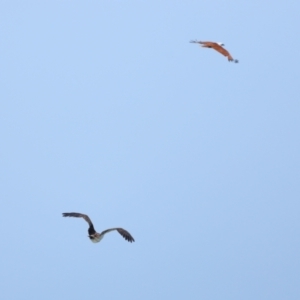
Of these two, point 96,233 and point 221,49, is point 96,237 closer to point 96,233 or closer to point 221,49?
point 96,233

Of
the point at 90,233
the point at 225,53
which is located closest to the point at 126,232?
the point at 90,233

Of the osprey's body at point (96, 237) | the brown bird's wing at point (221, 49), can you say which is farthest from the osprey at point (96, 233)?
the brown bird's wing at point (221, 49)

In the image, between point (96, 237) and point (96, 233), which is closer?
point (96, 237)

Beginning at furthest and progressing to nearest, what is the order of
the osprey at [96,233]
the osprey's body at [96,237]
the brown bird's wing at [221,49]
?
1. the osprey's body at [96,237]
2. the osprey at [96,233]
3. the brown bird's wing at [221,49]

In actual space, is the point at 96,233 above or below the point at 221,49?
below

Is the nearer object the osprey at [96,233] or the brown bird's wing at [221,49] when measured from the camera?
the brown bird's wing at [221,49]

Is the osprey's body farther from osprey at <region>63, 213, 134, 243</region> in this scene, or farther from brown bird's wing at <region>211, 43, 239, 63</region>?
brown bird's wing at <region>211, 43, 239, 63</region>

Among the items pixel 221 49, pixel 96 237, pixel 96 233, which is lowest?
pixel 96 237

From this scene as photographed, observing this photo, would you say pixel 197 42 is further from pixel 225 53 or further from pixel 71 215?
pixel 71 215

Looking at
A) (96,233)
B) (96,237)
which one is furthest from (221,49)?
(96,233)

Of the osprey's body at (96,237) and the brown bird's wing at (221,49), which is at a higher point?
the brown bird's wing at (221,49)

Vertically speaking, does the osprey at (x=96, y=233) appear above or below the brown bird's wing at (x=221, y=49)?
below

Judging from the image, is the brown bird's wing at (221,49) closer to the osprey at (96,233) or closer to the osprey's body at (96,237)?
the osprey at (96,233)

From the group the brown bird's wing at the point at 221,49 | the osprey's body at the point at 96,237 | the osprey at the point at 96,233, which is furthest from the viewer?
the osprey's body at the point at 96,237
